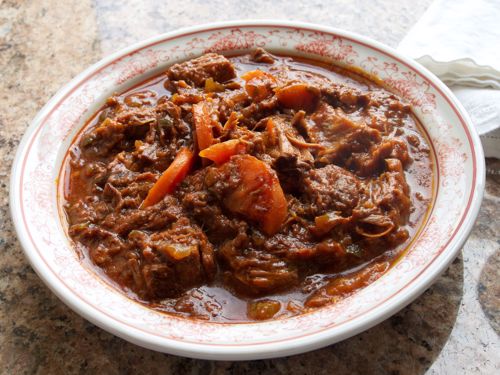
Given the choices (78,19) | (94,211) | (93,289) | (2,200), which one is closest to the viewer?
(93,289)

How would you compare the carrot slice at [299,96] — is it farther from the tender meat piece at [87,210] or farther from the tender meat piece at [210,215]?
the tender meat piece at [87,210]

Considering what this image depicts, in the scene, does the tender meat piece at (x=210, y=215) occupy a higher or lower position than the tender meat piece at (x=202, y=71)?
lower

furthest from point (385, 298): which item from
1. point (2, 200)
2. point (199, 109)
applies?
point (2, 200)

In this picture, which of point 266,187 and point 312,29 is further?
point 312,29

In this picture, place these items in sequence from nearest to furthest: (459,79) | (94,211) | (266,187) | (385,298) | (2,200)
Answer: (385,298)
(266,187)
(94,211)
(2,200)
(459,79)

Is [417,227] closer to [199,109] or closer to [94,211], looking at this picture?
[199,109]

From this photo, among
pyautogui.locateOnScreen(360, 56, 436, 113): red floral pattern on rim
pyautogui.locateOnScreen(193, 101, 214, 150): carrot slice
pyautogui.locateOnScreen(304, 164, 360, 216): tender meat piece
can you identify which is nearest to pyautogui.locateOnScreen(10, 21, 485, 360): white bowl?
pyautogui.locateOnScreen(360, 56, 436, 113): red floral pattern on rim

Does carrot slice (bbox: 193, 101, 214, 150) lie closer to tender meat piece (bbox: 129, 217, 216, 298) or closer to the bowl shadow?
tender meat piece (bbox: 129, 217, 216, 298)

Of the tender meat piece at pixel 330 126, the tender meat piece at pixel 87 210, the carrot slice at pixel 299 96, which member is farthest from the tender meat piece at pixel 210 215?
the carrot slice at pixel 299 96
